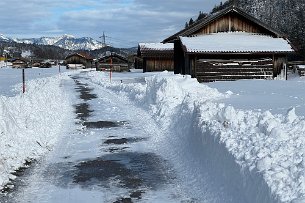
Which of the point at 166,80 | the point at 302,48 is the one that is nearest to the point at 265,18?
the point at 302,48

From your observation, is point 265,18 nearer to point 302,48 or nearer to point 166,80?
point 302,48

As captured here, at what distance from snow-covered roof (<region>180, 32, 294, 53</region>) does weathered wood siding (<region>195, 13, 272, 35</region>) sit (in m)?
0.37

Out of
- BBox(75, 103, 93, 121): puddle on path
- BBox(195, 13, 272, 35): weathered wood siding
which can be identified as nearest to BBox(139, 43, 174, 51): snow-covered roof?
BBox(195, 13, 272, 35): weathered wood siding

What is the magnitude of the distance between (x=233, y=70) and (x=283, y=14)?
316 feet

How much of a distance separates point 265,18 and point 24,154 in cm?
12165

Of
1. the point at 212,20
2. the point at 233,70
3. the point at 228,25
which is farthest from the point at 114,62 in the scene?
the point at 233,70

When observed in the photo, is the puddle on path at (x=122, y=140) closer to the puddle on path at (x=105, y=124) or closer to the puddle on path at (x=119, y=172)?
the puddle on path at (x=119, y=172)

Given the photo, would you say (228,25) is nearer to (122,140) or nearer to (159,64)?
(122,140)

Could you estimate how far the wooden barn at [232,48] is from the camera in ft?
90.1

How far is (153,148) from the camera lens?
10.5m

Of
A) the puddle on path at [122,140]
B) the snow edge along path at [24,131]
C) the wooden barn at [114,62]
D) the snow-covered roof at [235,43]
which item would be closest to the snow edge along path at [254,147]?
the puddle on path at [122,140]

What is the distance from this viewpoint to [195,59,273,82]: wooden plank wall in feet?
93.4

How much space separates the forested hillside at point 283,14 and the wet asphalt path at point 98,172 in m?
67.7

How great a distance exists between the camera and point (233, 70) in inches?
1134
